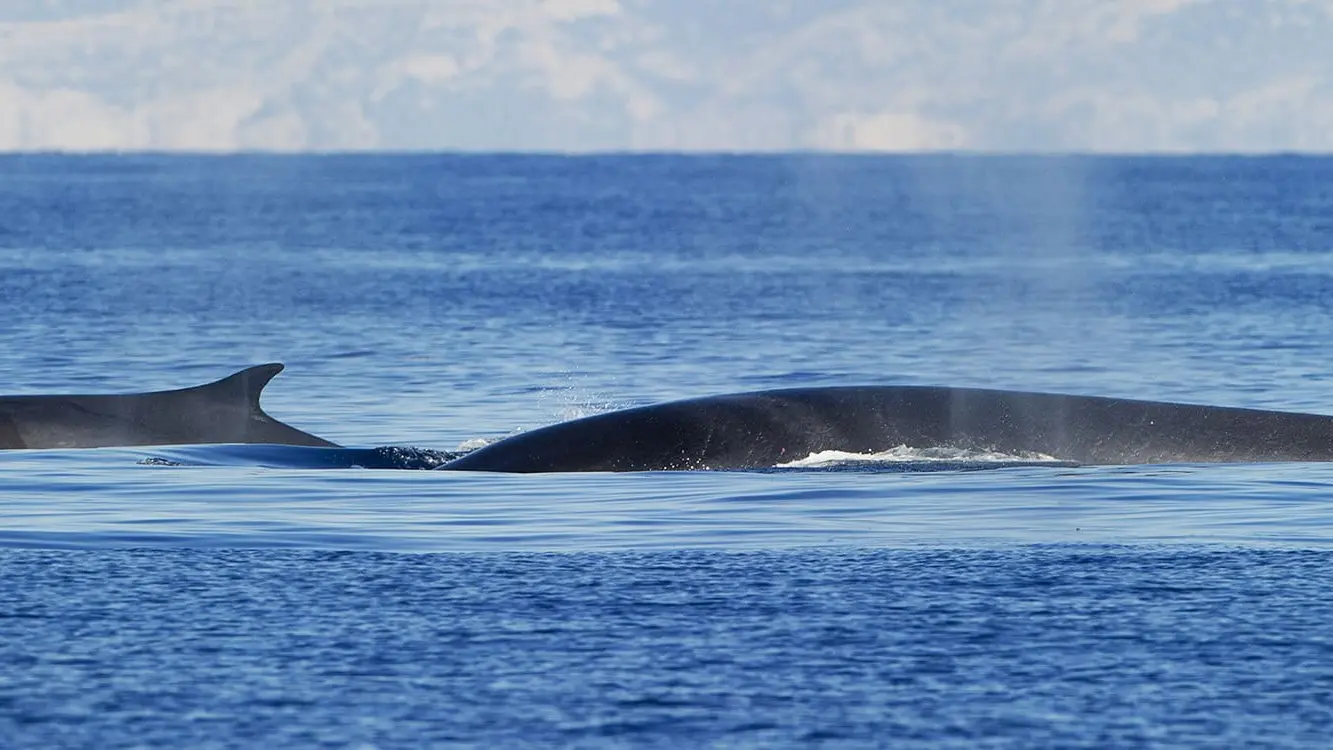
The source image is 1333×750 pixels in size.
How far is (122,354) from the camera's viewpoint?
36.7 m

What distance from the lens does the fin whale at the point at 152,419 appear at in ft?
71.5

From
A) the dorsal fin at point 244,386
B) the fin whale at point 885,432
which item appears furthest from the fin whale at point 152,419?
the fin whale at point 885,432

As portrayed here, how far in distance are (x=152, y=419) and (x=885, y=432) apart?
7.49 metres

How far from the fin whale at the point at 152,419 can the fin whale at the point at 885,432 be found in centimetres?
355

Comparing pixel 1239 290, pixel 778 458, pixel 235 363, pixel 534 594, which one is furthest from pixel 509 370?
pixel 1239 290

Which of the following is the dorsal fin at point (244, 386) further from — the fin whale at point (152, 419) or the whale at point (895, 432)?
the whale at point (895, 432)

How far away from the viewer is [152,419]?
73.2 ft

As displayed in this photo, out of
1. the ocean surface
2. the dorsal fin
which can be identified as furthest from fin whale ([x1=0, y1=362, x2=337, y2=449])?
the ocean surface

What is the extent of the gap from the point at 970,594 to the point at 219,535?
518cm

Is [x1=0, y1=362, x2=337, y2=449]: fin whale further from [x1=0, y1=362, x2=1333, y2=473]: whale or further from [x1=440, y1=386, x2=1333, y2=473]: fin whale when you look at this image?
[x1=440, y1=386, x2=1333, y2=473]: fin whale

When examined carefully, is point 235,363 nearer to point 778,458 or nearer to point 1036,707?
point 778,458

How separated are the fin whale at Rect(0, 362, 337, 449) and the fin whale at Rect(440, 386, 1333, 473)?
140 inches

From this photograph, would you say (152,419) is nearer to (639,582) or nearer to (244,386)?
(244,386)

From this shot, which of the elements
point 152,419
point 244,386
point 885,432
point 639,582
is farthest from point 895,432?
point 152,419
